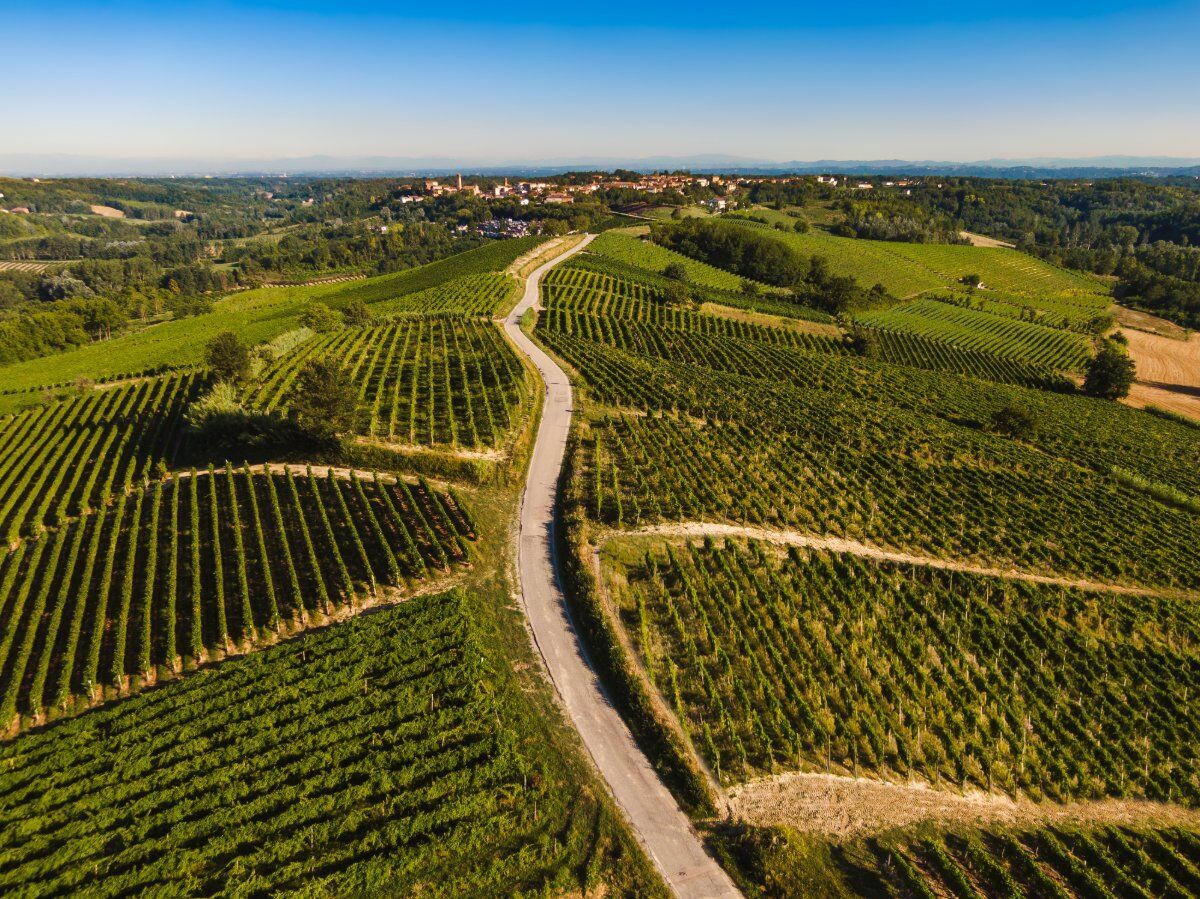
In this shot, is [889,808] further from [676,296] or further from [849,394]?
[676,296]

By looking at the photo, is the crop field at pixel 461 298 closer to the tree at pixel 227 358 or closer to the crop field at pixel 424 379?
the crop field at pixel 424 379

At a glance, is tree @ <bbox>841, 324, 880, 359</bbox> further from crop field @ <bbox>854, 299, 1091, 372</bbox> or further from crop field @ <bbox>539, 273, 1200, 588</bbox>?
crop field @ <bbox>854, 299, 1091, 372</bbox>

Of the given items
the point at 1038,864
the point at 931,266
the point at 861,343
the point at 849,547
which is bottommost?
the point at 1038,864

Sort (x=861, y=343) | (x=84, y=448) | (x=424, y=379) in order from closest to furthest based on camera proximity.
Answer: (x=84, y=448), (x=424, y=379), (x=861, y=343)

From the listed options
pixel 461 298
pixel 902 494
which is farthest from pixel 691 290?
pixel 902 494

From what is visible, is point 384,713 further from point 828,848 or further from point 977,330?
point 977,330

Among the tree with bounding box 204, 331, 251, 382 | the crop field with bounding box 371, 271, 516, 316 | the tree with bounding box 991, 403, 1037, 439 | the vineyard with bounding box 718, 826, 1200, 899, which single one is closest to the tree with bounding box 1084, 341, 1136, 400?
the tree with bounding box 991, 403, 1037, 439

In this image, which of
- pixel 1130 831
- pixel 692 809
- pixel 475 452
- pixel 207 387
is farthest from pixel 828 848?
pixel 207 387
